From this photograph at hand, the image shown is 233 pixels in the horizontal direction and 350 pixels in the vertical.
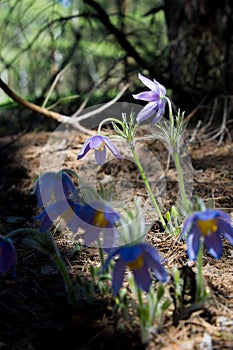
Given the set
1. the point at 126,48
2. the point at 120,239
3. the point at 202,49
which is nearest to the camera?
the point at 120,239

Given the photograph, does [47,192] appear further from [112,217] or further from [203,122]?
[203,122]

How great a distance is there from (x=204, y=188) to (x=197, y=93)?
1.45 meters

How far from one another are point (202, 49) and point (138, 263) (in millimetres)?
2705

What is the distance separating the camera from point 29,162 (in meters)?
3.00

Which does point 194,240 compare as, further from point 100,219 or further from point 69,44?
point 69,44

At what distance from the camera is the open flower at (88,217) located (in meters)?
1.17

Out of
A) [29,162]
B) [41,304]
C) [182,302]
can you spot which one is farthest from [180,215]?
[29,162]

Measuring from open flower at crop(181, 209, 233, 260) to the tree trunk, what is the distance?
2216 mm

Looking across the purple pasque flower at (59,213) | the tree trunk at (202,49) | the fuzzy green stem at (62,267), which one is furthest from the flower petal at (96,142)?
the tree trunk at (202,49)

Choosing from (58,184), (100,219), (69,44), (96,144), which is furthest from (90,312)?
(69,44)

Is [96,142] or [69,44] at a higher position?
[69,44]

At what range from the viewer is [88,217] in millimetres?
1183

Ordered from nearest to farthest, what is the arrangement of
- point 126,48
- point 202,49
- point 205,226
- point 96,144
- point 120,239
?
point 205,226 < point 120,239 < point 96,144 < point 202,49 < point 126,48

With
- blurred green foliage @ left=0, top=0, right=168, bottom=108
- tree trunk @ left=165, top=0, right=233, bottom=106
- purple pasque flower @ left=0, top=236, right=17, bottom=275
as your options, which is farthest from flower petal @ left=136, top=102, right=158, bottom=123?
tree trunk @ left=165, top=0, right=233, bottom=106
